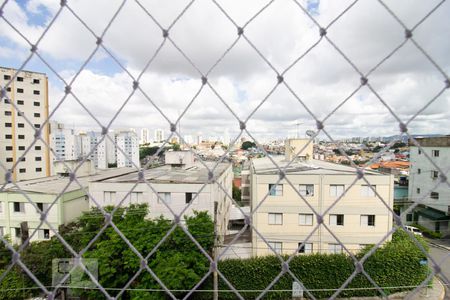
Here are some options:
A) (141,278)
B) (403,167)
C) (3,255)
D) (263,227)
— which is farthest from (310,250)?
(403,167)

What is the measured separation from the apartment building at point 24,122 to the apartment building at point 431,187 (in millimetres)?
12912

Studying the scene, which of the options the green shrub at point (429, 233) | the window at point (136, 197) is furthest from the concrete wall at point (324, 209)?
the green shrub at point (429, 233)

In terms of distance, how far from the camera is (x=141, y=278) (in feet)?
11.4

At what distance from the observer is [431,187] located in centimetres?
613

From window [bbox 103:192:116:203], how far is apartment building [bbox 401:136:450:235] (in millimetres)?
6445

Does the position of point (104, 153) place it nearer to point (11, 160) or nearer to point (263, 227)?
point (11, 160)

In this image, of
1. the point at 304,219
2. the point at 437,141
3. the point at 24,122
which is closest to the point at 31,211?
the point at 304,219

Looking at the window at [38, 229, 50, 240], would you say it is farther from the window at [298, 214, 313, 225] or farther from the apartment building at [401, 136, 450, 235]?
the apartment building at [401, 136, 450, 235]

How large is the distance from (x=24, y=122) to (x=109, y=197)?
877cm

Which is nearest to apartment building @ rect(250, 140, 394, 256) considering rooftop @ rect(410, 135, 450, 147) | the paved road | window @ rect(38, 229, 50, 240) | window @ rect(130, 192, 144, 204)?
the paved road

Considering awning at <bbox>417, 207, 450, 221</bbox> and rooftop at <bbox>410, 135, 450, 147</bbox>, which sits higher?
rooftop at <bbox>410, 135, 450, 147</bbox>

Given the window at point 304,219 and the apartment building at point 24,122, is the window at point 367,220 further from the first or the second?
the apartment building at point 24,122

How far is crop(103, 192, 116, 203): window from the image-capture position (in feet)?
14.9

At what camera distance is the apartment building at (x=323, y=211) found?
4301 mm
